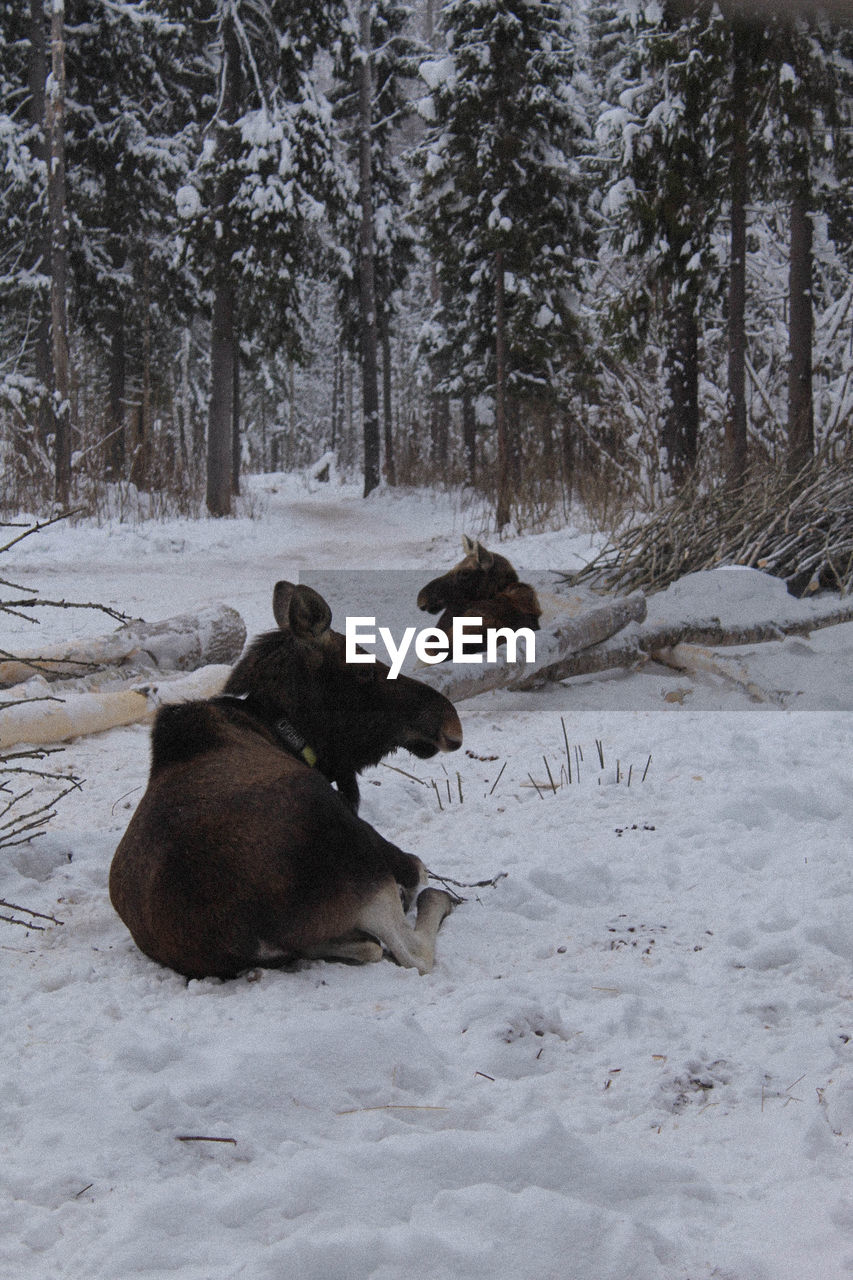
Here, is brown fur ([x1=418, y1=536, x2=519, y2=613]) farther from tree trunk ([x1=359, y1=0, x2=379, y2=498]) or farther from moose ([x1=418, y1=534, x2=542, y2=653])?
tree trunk ([x1=359, y1=0, x2=379, y2=498])

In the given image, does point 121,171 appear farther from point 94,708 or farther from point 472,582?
point 94,708

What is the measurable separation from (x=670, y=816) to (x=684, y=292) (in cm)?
1123

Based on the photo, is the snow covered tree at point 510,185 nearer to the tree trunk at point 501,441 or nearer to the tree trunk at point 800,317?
the tree trunk at point 501,441

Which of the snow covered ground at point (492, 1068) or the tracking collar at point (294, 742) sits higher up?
the tracking collar at point (294, 742)

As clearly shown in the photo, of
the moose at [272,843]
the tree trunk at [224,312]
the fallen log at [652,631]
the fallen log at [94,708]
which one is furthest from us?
the tree trunk at [224,312]

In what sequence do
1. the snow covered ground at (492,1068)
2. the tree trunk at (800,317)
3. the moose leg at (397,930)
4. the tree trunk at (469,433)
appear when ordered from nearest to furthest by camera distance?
the snow covered ground at (492,1068) → the moose leg at (397,930) → the tree trunk at (800,317) → the tree trunk at (469,433)

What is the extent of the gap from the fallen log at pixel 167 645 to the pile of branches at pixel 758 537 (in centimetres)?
372

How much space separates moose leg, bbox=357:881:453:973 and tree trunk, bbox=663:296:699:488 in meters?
12.3

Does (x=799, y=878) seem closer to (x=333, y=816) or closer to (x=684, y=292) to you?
(x=333, y=816)

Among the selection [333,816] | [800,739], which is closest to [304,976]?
[333,816]

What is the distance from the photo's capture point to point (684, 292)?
44.8 ft

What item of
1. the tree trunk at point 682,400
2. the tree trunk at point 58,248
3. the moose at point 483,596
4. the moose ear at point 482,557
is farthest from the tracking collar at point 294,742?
the tree trunk at point 58,248

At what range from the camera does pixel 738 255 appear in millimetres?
13242

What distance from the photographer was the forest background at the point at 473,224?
1324 centimetres
